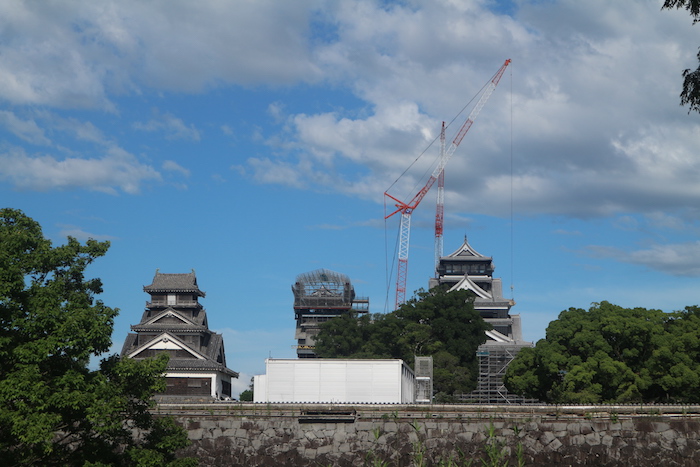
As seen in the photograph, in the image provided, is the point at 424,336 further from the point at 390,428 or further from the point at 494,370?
the point at 390,428

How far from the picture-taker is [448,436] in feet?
129

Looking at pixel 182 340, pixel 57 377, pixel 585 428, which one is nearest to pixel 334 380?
pixel 585 428

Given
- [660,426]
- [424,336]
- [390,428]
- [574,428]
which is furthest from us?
[424,336]

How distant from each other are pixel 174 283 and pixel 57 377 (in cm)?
6114

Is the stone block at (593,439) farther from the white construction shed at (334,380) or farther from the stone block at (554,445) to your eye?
the white construction shed at (334,380)

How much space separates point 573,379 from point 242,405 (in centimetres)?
2598

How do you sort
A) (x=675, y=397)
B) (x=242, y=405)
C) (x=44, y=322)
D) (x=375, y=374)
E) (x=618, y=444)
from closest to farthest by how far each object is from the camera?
(x=44, y=322) → (x=618, y=444) → (x=242, y=405) → (x=375, y=374) → (x=675, y=397)

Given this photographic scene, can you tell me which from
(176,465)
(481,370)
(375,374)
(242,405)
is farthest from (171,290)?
(176,465)

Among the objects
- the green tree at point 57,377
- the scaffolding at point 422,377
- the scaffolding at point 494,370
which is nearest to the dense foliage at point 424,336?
the scaffolding at point 494,370

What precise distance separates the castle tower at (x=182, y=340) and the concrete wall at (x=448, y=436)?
3453cm

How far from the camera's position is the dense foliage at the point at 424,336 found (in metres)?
87.6

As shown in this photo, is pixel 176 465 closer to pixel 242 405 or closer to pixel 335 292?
pixel 242 405

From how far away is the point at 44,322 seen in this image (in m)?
26.4

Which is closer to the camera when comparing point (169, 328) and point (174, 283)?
point (169, 328)
